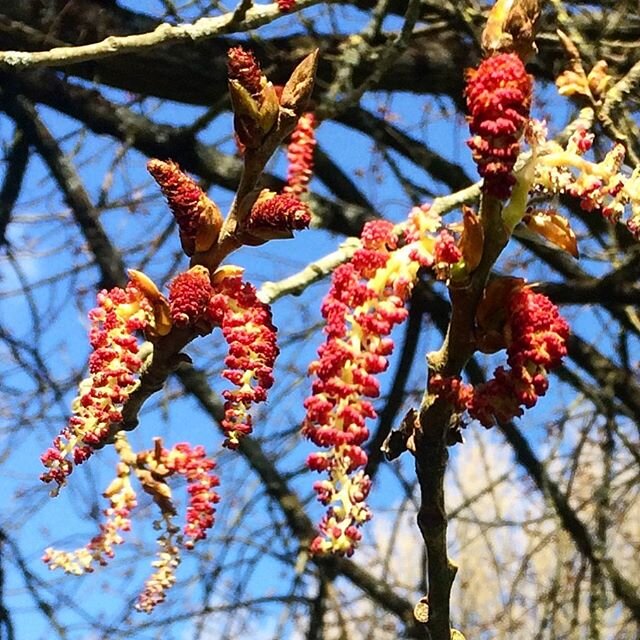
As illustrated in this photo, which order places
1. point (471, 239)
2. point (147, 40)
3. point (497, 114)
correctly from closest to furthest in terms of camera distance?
1. point (497, 114)
2. point (471, 239)
3. point (147, 40)

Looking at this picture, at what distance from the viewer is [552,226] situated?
0.74 meters

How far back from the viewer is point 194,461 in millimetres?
1093

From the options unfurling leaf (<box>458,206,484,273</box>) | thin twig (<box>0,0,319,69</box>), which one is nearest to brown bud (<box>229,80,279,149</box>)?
unfurling leaf (<box>458,206,484,273</box>)

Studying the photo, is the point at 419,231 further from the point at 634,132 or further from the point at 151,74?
the point at 151,74

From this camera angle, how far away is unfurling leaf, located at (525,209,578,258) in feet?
2.43

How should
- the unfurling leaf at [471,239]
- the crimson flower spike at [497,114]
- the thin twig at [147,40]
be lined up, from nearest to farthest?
1. the crimson flower spike at [497,114]
2. the unfurling leaf at [471,239]
3. the thin twig at [147,40]

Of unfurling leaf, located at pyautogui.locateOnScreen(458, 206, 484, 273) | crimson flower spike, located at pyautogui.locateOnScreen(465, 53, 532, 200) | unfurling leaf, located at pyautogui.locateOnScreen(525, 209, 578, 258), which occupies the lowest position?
crimson flower spike, located at pyautogui.locateOnScreen(465, 53, 532, 200)

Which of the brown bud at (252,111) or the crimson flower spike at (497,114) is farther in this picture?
the brown bud at (252,111)

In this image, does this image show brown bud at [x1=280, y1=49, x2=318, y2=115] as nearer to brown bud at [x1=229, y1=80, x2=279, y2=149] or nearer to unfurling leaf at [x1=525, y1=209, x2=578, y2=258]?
brown bud at [x1=229, y1=80, x2=279, y2=149]

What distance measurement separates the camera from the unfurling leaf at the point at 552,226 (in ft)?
2.43

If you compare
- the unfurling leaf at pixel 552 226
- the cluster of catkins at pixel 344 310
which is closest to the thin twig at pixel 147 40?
the cluster of catkins at pixel 344 310

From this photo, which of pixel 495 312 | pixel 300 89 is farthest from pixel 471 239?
pixel 300 89

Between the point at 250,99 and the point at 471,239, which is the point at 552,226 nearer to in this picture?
the point at 471,239

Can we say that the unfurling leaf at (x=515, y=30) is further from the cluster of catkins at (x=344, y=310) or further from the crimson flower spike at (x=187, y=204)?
the crimson flower spike at (x=187, y=204)
